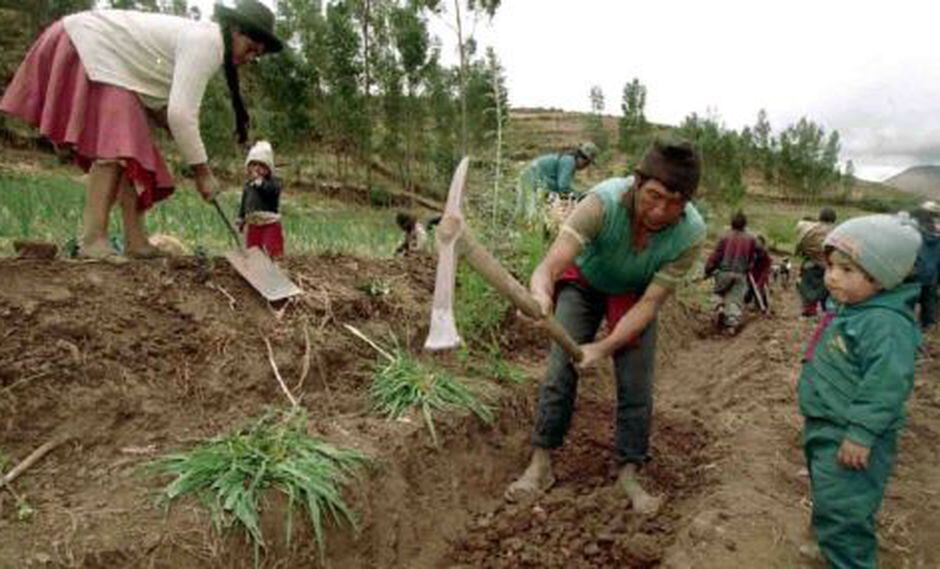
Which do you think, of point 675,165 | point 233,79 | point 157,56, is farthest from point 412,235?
point 675,165

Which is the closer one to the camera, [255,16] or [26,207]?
[255,16]

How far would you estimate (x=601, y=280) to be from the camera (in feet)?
9.80

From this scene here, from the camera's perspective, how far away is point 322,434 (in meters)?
2.90

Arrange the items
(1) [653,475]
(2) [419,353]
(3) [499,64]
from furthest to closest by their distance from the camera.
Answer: (3) [499,64]
(2) [419,353]
(1) [653,475]

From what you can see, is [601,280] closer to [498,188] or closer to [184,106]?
[184,106]

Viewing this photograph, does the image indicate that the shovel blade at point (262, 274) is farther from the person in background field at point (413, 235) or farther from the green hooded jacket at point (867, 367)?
the person in background field at point (413, 235)

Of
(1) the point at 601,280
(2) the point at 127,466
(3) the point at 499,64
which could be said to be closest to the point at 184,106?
(2) the point at 127,466

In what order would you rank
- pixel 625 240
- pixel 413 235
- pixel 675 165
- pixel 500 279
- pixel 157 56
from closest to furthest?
pixel 500 279 < pixel 675 165 < pixel 625 240 < pixel 157 56 < pixel 413 235

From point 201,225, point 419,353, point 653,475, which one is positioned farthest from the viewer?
point 201,225

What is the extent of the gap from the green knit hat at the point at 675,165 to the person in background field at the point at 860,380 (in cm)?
49

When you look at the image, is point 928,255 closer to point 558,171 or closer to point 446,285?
point 558,171

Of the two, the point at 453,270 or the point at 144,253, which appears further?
the point at 144,253

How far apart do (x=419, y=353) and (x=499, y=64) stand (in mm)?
1904

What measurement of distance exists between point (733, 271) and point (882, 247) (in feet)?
19.4
